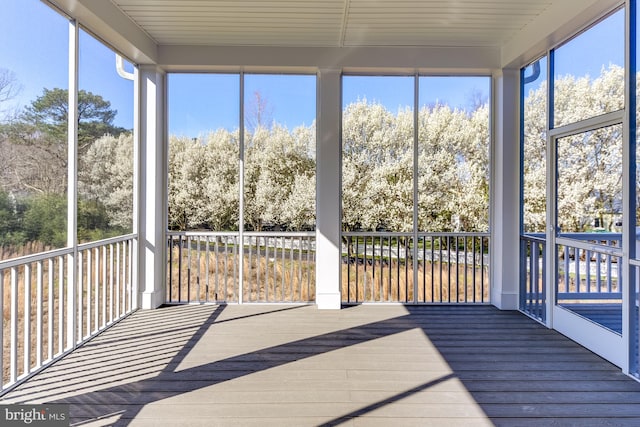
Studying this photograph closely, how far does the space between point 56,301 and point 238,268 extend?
6.51 feet

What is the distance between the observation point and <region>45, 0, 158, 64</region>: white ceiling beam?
125 inches

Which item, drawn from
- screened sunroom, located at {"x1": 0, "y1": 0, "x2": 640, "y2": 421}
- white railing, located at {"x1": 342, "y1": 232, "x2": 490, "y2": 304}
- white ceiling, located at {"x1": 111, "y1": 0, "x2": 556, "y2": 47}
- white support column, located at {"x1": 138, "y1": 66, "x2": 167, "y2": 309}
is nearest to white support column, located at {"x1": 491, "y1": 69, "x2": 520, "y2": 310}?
screened sunroom, located at {"x1": 0, "y1": 0, "x2": 640, "y2": 421}

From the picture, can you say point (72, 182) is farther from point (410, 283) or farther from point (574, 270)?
point (574, 270)

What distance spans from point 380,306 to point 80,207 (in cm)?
312

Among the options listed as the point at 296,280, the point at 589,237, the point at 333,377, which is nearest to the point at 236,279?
the point at 296,280

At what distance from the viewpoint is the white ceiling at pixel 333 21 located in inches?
141

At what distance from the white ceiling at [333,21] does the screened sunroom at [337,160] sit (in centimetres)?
3

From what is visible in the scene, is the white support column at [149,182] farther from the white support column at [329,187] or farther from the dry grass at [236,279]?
the white support column at [329,187]

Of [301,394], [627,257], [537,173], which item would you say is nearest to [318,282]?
[301,394]

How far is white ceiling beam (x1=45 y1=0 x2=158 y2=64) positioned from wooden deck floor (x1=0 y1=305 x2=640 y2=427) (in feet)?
8.49

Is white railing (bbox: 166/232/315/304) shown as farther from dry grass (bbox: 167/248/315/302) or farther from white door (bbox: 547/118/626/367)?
white door (bbox: 547/118/626/367)

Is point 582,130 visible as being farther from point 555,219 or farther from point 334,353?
point 334,353

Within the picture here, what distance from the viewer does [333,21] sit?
3.92 metres

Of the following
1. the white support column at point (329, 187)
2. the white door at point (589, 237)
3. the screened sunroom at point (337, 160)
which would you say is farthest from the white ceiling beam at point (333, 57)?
the white door at point (589, 237)
